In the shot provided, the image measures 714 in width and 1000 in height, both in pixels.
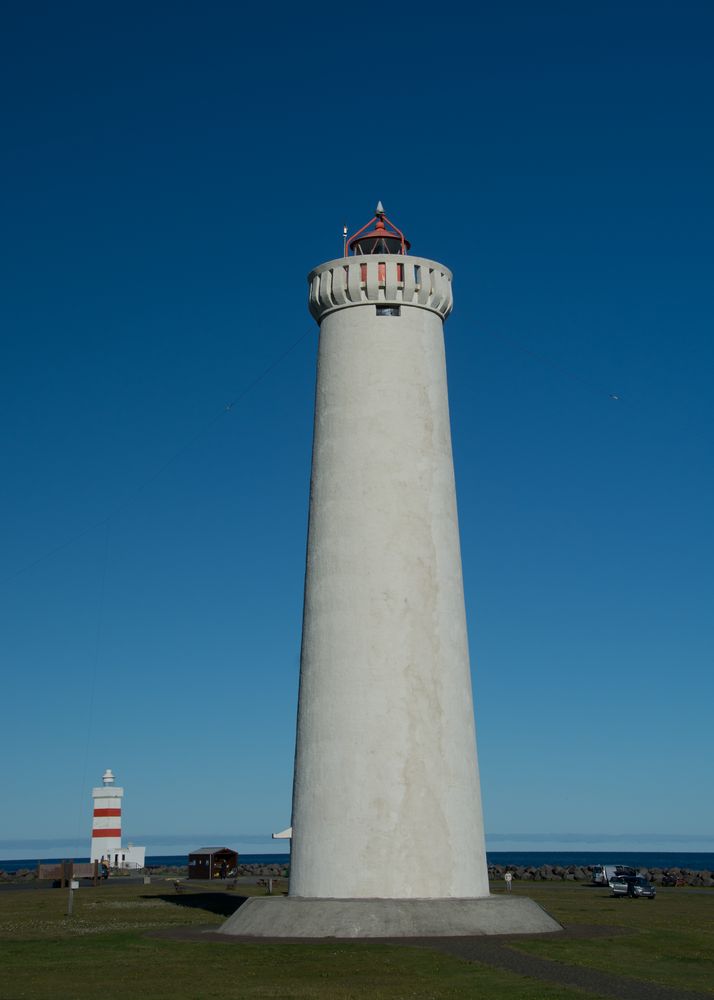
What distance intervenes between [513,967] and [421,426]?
1160 cm

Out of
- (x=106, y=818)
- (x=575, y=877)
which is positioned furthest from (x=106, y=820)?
(x=575, y=877)

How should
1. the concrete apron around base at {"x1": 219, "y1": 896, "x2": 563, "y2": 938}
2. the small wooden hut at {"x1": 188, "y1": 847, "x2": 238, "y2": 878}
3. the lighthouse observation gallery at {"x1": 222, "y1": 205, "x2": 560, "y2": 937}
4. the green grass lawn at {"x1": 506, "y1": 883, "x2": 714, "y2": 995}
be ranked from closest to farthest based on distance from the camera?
1. the green grass lawn at {"x1": 506, "y1": 883, "x2": 714, "y2": 995}
2. the concrete apron around base at {"x1": 219, "y1": 896, "x2": 563, "y2": 938}
3. the lighthouse observation gallery at {"x1": 222, "y1": 205, "x2": 560, "y2": 937}
4. the small wooden hut at {"x1": 188, "y1": 847, "x2": 238, "y2": 878}

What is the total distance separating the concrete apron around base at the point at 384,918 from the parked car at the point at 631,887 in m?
20.7

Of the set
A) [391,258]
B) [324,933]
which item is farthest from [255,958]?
[391,258]

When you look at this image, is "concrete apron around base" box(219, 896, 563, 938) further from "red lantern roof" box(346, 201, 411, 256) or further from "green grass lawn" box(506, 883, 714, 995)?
"red lantern roof" box(346, 201, 411, 256)

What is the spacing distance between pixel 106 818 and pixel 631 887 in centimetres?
2936

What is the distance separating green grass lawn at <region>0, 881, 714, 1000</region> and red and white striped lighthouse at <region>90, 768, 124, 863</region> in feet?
100

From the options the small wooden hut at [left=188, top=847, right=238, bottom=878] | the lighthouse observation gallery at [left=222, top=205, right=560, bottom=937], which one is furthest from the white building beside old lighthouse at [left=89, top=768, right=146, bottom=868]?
the lighthouse observation gallery at [left=222, top=205, right=560, bottom=937]

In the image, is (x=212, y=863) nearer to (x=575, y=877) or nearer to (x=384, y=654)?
(x=575, y=877)

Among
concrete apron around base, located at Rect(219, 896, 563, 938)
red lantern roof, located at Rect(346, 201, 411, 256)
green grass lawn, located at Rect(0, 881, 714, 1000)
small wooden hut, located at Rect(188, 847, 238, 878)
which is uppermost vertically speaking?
red lantern roof, located at Rect(346, 201, 411, 256)

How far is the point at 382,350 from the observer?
82.4ft

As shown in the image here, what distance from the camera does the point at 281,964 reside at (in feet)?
59.8

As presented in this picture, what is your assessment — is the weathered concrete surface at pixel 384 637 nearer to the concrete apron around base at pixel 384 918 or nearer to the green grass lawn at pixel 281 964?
the concrete apron around base at pixel 384 918

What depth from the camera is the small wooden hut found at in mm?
56125
